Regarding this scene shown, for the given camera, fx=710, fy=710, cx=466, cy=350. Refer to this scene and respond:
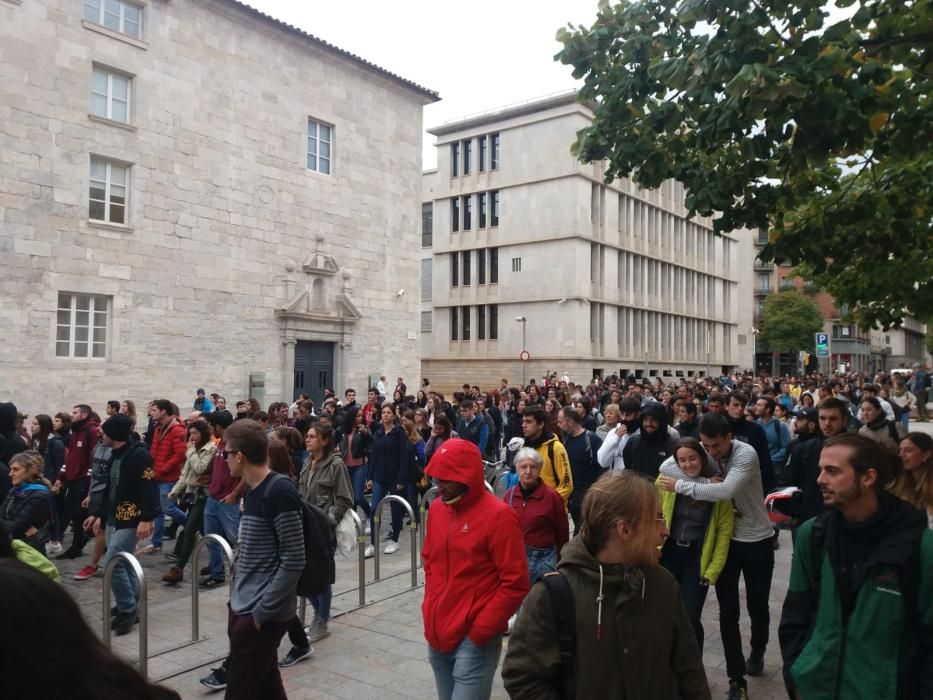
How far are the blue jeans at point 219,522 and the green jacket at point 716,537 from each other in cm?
484

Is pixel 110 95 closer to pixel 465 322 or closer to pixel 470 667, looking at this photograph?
pixel 470 667

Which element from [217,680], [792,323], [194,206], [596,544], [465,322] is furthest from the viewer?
[792,323]

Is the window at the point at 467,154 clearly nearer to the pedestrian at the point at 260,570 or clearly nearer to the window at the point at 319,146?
the window at the point at 319,146

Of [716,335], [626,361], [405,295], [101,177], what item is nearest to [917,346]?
[716,335]

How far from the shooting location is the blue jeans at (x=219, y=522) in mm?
7594

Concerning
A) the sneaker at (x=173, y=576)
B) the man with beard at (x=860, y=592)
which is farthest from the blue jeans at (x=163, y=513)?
the man with beard at (x=860, y=592)

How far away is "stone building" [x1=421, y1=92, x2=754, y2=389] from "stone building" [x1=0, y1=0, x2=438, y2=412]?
1613 centimetres

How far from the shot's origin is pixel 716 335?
57469mm

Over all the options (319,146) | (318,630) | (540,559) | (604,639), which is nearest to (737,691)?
(540,559)

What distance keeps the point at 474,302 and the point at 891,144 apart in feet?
127

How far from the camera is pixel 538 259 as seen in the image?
42562 mm

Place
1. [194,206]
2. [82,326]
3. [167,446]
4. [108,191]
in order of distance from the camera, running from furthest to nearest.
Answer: [194,206] < [108,191] < [82,326] < [167,446]

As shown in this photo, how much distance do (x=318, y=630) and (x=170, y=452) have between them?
392 centimetres

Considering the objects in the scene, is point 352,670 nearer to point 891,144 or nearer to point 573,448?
point 573,448
